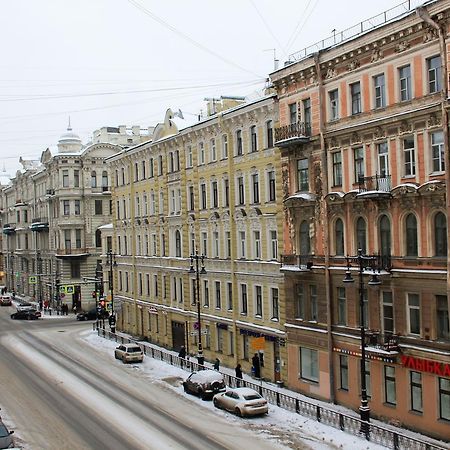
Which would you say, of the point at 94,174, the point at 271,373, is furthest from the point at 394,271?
the point at 94,174

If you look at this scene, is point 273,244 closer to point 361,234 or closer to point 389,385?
point 361,234

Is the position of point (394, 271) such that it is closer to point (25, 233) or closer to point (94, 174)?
point (94, 174)

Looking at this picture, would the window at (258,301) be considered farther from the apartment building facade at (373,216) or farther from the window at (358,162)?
the window at (358,162)

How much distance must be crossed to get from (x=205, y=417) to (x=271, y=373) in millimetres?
8046

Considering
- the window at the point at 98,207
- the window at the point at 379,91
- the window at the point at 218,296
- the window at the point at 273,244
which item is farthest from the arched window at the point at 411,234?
the window at the point at 98,207

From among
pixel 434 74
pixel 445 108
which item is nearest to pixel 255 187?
pixel 434 74

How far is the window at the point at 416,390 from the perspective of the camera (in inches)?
1086

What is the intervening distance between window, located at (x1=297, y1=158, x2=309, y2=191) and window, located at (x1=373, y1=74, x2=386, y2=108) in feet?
18.5

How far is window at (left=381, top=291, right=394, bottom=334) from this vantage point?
28.9 metres

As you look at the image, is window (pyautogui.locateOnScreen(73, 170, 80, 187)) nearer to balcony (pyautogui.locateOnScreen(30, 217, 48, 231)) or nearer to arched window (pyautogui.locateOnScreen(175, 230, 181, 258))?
balcony (pyautogui.locateOnScreen(30, 217, 48, 231))

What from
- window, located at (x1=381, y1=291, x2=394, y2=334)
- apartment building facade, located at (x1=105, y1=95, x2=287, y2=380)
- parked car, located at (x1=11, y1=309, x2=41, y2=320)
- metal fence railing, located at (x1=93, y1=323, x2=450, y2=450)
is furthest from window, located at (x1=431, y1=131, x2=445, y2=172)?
parked car, located at (x1=11, y1=309, x2=41, y2=320)

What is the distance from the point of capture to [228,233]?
41906 mm

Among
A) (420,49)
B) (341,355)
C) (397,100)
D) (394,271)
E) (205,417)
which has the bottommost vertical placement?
(205,417)

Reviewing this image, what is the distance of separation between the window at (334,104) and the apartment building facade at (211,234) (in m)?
4.79
